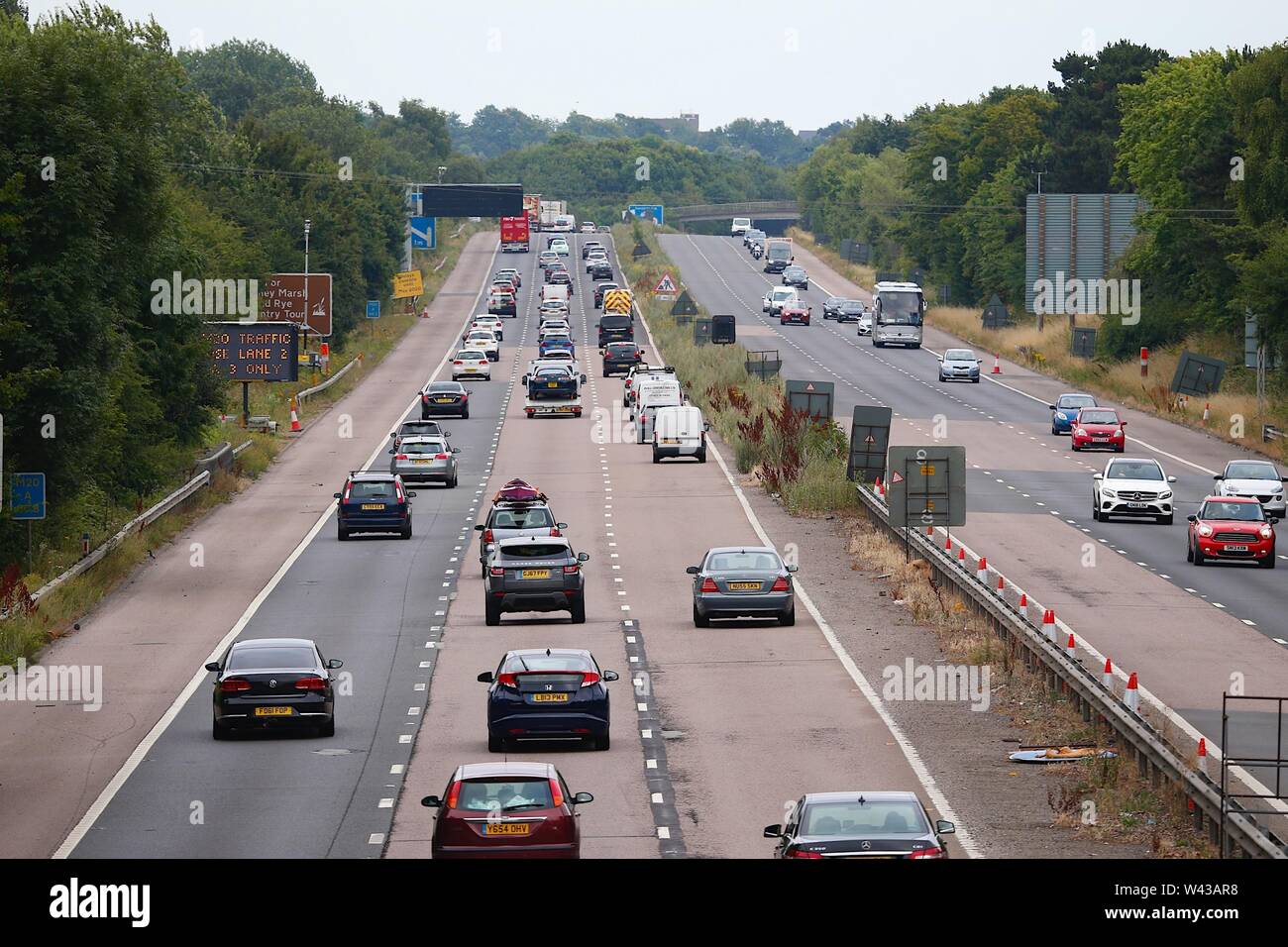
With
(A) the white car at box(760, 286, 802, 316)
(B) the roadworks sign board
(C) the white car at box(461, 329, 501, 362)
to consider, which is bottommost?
(C) the white car at box(461, 329, 501, 362)

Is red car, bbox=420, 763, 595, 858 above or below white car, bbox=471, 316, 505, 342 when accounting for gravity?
below

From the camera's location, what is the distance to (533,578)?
39.1 m

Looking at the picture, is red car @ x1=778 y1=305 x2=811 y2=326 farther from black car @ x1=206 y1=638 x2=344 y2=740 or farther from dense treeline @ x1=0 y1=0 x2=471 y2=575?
black car @ x1=206 y1=638 x2=344 y2=740

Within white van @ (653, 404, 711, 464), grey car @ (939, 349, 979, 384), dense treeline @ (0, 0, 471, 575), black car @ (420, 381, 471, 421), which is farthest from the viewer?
grey car @ (939, 349, 979, 384)

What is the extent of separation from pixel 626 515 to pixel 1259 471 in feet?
54.0

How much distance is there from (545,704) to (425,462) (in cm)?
3509

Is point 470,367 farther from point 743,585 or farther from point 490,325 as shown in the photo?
point 743,585

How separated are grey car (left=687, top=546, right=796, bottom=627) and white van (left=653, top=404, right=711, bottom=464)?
94.5ft

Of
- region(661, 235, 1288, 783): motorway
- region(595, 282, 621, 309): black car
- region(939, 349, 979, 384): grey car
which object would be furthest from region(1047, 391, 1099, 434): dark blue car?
region(595, 282, 621, 309): black car

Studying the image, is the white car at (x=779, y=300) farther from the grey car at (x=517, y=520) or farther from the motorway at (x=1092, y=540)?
the grey car at (x=517, y=520)

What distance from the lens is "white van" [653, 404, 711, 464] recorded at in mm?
68312

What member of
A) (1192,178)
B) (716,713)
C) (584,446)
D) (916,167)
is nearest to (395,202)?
(916,167)

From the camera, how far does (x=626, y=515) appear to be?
56.4 meters

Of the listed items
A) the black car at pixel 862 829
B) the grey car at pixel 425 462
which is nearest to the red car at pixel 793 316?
the grey car at pixel 425 462
